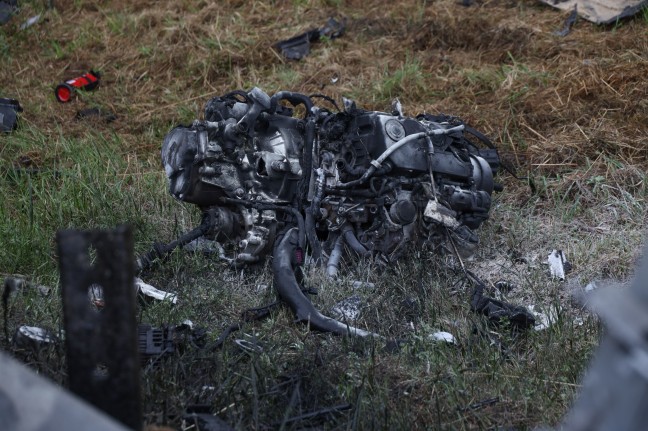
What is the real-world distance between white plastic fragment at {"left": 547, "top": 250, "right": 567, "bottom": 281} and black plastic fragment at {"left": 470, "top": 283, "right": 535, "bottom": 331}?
1.87ft

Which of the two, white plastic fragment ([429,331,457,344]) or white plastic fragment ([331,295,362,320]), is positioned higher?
white plastic fragment ([429,331,457,344])

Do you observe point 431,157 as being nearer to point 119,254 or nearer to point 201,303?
point 201,303

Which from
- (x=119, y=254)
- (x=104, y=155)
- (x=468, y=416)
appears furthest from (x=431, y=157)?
(x=119, y=254)

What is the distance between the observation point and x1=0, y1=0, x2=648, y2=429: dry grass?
10.8 ft

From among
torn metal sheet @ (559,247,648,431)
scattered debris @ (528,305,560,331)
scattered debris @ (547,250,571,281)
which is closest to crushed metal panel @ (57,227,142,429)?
torn metal sheet @ (559,247,648,431)

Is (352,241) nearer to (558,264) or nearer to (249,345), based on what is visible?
(558,264)

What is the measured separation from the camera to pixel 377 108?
6.93 m

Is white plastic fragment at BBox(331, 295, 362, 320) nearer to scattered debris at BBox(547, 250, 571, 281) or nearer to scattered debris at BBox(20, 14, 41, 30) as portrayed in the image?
scattered debris at BBox(547, 250, 571, 281)

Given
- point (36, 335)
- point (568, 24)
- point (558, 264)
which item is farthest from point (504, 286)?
point (568, 24)

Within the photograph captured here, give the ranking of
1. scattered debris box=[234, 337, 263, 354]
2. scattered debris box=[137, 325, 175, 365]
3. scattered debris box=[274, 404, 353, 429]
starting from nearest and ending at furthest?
scattered debris box=[274, 404, 353, 429], scattered debris box=[137, 325, 175, 365], scattered debris box=[234, 337, 263, 354]

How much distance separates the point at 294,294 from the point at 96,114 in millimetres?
3957

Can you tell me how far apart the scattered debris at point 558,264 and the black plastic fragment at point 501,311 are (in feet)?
1.89

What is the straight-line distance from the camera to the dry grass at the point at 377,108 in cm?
330

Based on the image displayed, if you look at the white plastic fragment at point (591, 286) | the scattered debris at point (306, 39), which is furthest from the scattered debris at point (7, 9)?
the white plastic fragment at point (591, 286)
